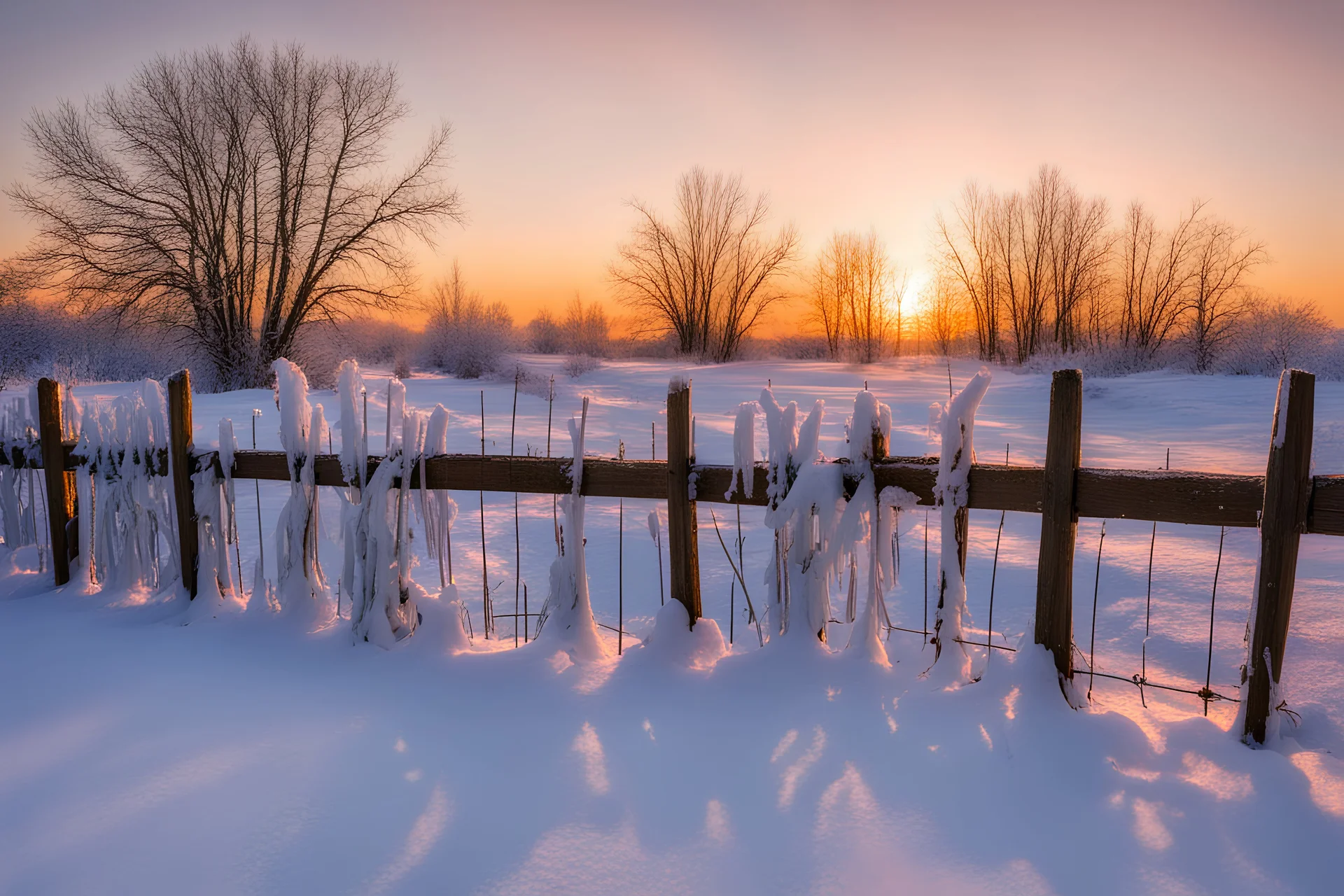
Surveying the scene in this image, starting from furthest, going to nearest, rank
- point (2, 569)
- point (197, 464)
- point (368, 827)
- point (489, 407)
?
point (489, 407) → point (2, 569) → point (197, 464) → point (368, 827)

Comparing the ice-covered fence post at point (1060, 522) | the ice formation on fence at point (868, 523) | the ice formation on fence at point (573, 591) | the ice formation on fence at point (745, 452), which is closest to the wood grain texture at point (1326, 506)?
the ice-covered fence post at point (1060, 522)

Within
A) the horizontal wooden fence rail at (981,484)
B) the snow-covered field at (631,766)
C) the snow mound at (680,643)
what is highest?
the horizontal wooden fence rail at (981,484)

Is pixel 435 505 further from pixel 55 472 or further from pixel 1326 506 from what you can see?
pixel 1326 506

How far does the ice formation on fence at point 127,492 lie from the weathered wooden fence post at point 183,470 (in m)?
0.12

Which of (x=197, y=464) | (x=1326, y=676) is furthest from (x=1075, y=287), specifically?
(x=197, y=464)

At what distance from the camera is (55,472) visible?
460 centimetres

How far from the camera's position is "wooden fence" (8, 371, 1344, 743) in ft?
8.16

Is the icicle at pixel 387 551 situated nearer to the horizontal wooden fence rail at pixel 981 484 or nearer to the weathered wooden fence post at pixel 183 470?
the horizontal wooden fence rail at pixel 981 484

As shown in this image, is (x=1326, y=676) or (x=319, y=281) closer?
(x=1326, y=676)

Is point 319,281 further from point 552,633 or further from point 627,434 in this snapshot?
point 552,633

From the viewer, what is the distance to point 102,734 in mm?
2705

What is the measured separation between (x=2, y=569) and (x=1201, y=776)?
6610 millimetres

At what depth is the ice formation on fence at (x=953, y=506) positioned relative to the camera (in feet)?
9.40

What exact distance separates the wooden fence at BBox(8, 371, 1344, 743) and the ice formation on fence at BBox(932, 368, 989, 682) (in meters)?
0.06
